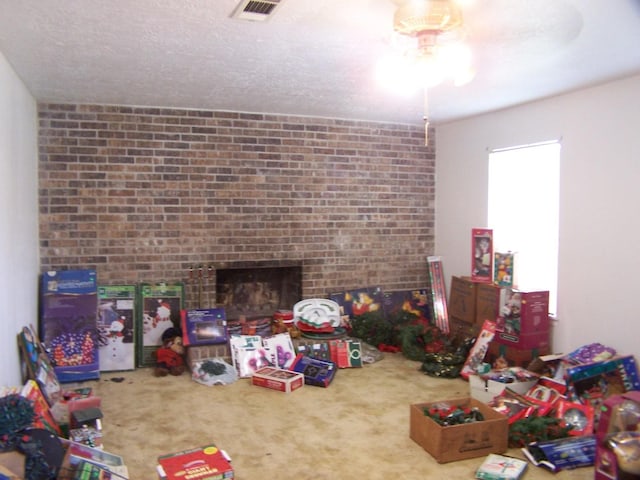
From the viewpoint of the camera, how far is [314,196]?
5977 mm

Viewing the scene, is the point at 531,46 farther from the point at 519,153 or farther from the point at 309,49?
the point at 519,153

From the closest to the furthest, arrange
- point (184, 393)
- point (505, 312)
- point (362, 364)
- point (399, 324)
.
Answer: point (184, 393), point (505, 312), point (362, 364), point (399, 324)

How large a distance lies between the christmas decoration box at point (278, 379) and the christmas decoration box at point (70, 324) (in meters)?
1.52

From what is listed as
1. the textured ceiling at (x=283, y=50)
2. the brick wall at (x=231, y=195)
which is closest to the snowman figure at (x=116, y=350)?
the brick wall at (x=231, y=195)

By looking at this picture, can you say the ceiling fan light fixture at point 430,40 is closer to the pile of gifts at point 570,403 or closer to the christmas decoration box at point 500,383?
the pile of gifts at point 570,403

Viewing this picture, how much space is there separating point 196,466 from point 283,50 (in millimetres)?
2547

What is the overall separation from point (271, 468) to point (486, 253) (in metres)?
3.38

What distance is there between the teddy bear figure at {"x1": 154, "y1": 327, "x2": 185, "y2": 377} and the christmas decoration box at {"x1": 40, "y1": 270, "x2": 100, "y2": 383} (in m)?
0.55

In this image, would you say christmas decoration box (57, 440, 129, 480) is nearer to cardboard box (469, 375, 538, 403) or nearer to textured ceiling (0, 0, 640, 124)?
textured ceiling (0, 0, 640, 124)

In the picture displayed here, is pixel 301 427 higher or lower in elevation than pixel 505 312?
lower

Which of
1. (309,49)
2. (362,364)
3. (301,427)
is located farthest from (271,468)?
(309,49)

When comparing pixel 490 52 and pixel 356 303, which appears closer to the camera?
pixel 490 52

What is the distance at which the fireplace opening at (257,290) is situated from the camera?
18.9 ft

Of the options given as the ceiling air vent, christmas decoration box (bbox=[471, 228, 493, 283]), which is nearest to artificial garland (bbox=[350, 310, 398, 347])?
christmas decoration box (bbox=[471, 228, 493, 283])
